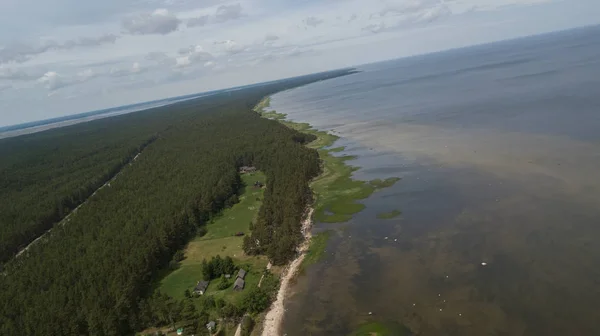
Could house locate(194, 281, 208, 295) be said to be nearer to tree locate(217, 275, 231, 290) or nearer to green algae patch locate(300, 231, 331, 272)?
tree locate(217, 275, 231, 290)

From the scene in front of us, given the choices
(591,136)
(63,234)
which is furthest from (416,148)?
(63,234)

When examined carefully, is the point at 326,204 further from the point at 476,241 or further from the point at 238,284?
the point at 476,241

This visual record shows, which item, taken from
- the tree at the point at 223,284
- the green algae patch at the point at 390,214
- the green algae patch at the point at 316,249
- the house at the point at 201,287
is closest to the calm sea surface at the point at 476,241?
the green algae patch at the point at 390,214

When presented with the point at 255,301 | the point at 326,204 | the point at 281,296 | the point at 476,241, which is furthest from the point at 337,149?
the point at 255,301

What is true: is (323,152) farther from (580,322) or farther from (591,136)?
(580,322)

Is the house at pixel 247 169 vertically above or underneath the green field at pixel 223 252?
Answer: above

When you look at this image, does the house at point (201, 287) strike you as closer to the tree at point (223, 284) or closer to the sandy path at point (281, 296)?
the tree at point (223, 284)
